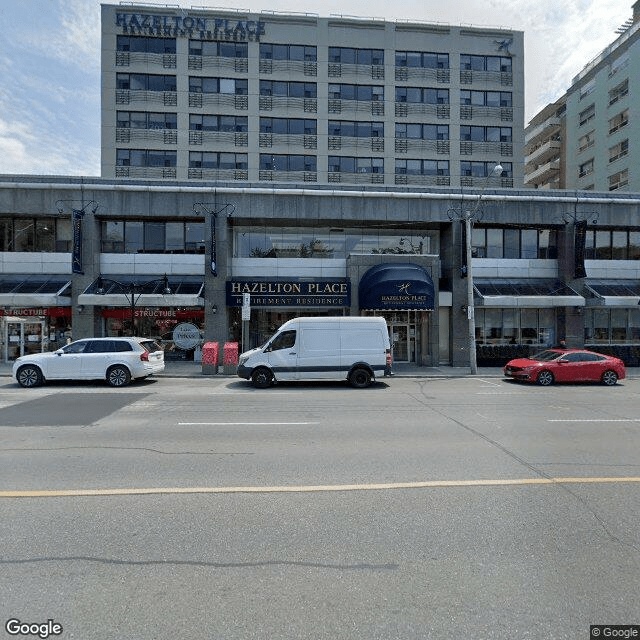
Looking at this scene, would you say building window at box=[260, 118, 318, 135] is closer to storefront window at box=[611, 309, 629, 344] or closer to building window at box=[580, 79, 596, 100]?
storefront window at box=[611, 309, 629, 344]

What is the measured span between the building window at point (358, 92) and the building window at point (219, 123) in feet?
24.7

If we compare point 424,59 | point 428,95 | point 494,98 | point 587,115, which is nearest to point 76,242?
point 428,95

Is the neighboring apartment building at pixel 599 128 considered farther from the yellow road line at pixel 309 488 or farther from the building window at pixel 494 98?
the yellow road line at pixel 309 488

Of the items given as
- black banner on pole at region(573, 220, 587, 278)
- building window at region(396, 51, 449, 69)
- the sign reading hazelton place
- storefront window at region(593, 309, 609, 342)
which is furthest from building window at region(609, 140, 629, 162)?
the sign reading hazelton place

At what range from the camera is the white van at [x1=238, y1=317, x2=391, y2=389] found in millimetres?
14688

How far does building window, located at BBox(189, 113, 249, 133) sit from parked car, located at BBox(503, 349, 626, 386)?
2748cm

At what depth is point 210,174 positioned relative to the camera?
33.5m

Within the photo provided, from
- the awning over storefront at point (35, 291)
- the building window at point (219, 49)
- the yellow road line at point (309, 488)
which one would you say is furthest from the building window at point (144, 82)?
the yellow road line at point (309, 488)

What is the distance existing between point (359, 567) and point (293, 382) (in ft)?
41.0

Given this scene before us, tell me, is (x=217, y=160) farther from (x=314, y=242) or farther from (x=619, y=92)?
(x=619, y=92)

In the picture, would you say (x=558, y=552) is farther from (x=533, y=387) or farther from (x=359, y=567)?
(x=533, y=387)

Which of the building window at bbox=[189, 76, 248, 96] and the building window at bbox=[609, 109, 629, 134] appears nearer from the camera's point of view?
the building window at bbox=[189, 76, 248, 96]

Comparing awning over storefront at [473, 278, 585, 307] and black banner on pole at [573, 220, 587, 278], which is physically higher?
black banner on pole at [573, 220, 587, 278]

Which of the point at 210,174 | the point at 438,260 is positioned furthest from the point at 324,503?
the point at 210,174
